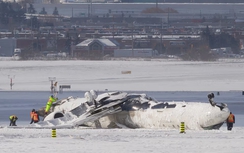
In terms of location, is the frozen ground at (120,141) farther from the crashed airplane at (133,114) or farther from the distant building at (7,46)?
the distant building at (7,46)

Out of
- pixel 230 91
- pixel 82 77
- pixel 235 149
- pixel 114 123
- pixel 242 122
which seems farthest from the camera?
pixel 82 77

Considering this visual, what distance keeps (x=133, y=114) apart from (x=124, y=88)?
88.3 ft

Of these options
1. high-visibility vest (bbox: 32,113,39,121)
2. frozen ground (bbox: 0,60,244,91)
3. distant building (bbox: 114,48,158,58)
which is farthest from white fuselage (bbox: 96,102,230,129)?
distant building (bbox: 114,48,158,58)

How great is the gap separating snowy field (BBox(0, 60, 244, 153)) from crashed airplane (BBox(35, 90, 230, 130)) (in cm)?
65

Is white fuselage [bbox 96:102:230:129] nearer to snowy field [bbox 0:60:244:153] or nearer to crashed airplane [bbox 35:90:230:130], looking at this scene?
crashed airplane [bbox 35:90:230:130]

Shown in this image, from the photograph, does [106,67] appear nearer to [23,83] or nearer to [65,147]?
[23,83]

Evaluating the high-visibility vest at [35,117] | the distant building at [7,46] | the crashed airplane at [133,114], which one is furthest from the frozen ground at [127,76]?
the distant building at [7,46]

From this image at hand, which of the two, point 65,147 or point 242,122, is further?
point 242,122

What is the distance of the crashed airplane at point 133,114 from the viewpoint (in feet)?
107

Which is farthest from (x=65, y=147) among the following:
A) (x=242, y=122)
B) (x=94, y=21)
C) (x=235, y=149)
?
(x=94, y=21)

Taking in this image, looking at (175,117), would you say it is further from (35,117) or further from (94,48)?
(94,48)

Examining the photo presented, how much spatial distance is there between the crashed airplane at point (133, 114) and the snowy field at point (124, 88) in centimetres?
65

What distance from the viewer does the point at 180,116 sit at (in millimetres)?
32906

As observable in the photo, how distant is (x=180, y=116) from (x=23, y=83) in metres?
35.3
